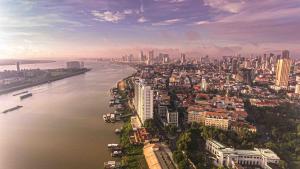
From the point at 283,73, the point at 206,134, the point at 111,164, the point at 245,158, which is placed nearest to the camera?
the point at 111,164

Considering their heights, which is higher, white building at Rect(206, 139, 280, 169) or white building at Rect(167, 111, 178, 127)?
white building at Rect(167, 111, 178, 127)

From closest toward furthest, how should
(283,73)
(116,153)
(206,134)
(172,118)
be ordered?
(116,153) → (206,134) → (172,118) → (283,73)

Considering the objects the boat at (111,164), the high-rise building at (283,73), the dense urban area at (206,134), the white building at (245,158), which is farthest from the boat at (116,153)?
the high-rise building at (283,73)

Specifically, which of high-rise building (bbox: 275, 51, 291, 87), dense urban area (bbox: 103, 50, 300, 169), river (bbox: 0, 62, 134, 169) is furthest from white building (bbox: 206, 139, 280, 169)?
high-rise building (bbox: 275, 51, 291, 87)

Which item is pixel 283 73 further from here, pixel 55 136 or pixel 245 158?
pixel 55 136

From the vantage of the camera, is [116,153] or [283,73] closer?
[116,153]

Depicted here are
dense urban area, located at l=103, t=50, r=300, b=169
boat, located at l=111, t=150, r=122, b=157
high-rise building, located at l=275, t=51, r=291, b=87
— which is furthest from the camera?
high-rise building, located at l=275, t=51, r=291, b=87

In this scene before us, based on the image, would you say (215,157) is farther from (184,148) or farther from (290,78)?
(290,78)

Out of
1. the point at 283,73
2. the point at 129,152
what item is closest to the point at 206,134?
the point at 129,152

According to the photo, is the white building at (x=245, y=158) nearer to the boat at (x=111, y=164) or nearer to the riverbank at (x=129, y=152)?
the riverbank at (x=129, y=152)

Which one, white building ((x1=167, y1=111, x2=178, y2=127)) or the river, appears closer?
the river

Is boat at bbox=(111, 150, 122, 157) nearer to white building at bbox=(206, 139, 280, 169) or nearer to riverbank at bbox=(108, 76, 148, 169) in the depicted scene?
riverbank at bbox=(108, 76, 148, 169)

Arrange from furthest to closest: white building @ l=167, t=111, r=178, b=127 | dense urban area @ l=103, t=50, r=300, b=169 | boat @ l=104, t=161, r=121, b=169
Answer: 1. white building @ l=167, t=111, r=178, b=127
2. dense urban area @ l=103, t=50, r=300, b=169
3. boat @ l=104, t=161, r=121, b=169
